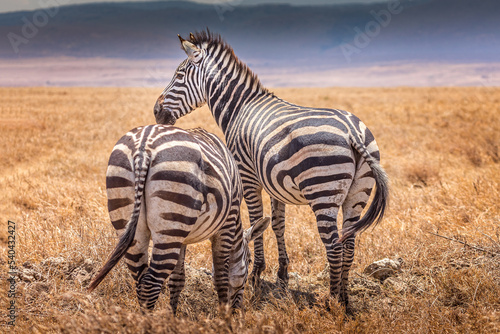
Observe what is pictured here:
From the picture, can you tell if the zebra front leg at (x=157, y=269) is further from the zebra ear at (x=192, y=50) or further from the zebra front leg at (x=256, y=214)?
the zebra ear at (x=192, y=50)

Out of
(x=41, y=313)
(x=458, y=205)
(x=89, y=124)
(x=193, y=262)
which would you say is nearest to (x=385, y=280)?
(x=193, y=262)

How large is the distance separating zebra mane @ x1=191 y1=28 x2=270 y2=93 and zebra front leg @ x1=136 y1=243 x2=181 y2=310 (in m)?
3.32

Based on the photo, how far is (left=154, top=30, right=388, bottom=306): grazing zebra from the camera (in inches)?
172

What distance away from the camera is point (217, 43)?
6.21m

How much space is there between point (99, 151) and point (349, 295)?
34.4ft

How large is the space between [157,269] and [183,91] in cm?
365

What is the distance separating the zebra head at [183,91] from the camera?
637cm

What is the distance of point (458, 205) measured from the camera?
7.52m

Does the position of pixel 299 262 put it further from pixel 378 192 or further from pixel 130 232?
pixel 130 232

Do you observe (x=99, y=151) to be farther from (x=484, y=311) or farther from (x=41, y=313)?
(x=484, y=311)

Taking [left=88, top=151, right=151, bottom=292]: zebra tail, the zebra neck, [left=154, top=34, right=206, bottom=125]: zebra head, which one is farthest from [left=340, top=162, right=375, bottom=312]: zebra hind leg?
[left=154, top=34, right=206, bottom=125]: zebra head

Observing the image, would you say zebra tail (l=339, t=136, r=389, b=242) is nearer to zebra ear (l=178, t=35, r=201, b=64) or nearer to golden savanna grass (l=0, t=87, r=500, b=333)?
golden savanna grass (l=0, t=87, r=500, b=333)

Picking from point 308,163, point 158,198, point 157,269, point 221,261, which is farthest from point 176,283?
point 308,163

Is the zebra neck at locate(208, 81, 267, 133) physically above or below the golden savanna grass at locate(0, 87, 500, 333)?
above
